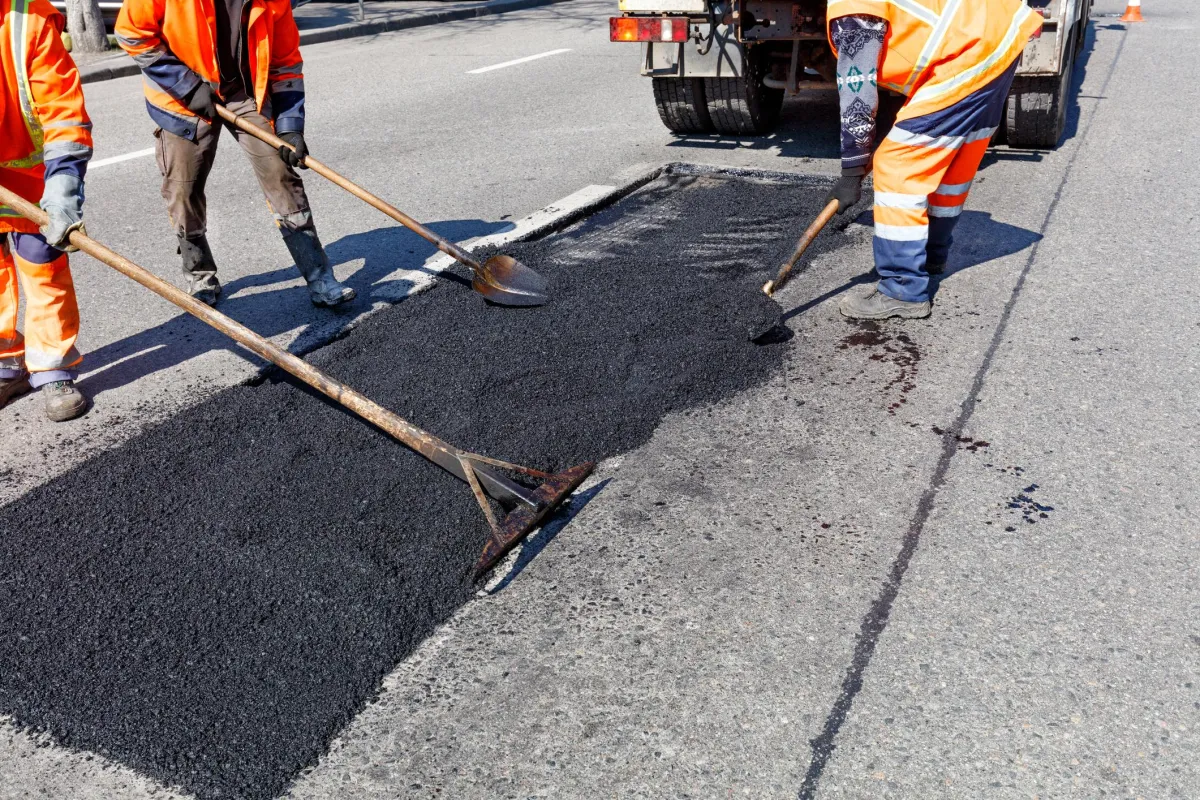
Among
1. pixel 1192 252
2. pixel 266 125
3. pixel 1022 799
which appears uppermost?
pixel 266 125

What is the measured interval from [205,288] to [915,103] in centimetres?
316

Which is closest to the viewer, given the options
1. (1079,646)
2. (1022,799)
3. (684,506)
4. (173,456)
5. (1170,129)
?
(1022,799)

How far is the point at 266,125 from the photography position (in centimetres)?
427

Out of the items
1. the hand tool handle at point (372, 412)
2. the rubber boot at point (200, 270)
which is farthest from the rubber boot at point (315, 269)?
the hand tool handle at point (372, 412)

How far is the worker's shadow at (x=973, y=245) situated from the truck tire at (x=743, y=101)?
1.55 metres

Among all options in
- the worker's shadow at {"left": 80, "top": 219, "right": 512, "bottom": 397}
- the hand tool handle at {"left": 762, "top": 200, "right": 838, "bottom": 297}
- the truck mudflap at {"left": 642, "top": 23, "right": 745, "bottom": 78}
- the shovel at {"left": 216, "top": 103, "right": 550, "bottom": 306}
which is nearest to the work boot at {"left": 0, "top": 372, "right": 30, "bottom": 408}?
the worker's shadow at {"left": 80, "top": 219, "right": 512, "bottom": 397}

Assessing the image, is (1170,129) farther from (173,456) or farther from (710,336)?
(173,456)

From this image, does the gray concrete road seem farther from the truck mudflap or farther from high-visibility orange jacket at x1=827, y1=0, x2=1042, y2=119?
the truck mudflap

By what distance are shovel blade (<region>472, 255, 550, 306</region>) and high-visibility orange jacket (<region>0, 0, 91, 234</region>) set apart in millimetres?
1583

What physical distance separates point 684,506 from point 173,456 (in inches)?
66.8

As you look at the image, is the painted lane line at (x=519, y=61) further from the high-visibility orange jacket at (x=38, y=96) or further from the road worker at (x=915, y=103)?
the high-visibility orange jacket at (x=38, y=96)


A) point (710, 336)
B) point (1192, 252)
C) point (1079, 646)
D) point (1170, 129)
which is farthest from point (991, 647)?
point (1170, 129)

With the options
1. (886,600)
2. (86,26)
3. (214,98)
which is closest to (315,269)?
(214,98)

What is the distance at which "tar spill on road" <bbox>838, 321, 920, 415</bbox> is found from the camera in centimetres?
358
